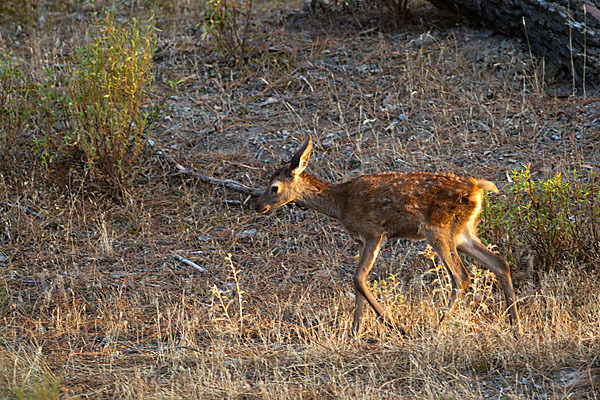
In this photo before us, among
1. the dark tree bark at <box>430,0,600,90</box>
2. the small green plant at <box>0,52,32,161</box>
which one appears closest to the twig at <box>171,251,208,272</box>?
the small green plant at <box>0,52,32,161</box>

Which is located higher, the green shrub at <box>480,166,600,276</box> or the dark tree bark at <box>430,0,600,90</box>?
the dark tree bark at <box>430,0,600,90</box>

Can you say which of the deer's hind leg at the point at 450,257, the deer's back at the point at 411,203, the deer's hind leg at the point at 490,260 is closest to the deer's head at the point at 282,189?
the deer's back at the point at 411,203

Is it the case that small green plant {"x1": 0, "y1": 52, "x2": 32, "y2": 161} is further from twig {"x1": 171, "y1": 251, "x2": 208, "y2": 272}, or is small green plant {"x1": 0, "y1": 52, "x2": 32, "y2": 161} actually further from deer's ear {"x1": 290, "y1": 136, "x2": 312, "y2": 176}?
deer's ear {"x1": 290, "y1": 136, "x2": 312, "y2": 176}

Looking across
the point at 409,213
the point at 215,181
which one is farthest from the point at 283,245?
the point at 409,213

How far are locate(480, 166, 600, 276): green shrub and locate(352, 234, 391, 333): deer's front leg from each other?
4.82 ft

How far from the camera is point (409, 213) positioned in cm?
689

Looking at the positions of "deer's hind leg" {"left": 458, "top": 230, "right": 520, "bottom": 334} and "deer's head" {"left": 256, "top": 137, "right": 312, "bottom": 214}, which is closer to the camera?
"deer's hind leg" {"left": 458, "top": 230, "right": 520, "bottom": 334}

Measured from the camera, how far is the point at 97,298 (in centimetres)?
778

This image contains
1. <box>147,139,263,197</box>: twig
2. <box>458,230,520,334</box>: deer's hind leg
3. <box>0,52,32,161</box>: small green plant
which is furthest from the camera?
<box>0,52,32,161</box>: small green plant

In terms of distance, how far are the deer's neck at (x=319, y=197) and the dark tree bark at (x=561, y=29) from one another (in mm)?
4702

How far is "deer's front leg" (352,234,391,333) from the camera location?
22.4ft

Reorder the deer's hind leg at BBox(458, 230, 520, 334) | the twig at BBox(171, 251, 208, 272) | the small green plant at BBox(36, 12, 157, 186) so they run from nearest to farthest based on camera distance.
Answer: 1. the deer's hind leg at BBox(458, 230, 520, 334)
2. the twig at BBox(171, 251, 208, 272)
3. the small green plant at BBox(36, 12, 157, 186)

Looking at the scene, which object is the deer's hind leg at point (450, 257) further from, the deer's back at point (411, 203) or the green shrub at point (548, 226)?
the green shrub at point (548, 226)

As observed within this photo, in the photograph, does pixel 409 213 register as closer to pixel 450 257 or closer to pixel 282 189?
pixel 450 257
